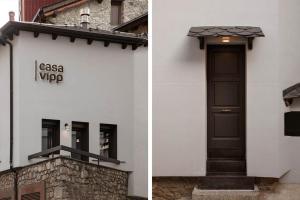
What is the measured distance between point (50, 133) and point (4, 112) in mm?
318

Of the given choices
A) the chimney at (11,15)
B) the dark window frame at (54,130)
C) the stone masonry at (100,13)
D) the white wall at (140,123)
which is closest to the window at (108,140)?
the white wall at (140,123)

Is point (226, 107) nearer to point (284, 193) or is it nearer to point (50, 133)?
point (284, 193)

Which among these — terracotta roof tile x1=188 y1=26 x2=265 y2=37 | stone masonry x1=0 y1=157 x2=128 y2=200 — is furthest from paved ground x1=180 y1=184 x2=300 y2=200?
terracotta roof tile x1=188 y1=26 x2=265 y2=37

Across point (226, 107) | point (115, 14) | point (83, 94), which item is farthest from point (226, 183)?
point (115, 14)

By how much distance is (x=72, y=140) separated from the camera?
3.81 meters

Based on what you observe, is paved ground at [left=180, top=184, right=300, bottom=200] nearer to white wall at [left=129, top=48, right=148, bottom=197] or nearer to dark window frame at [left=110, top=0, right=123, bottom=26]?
white wall at [left=129, top=48, right=148, bottom=197]

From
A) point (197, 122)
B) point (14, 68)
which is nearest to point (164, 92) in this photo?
point (197, 122)

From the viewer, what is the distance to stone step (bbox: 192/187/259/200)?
306 cm

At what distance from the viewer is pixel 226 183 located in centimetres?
315

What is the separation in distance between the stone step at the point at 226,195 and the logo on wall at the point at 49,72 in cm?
120

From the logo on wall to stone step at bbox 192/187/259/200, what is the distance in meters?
1.20

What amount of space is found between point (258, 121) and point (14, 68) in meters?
1.49

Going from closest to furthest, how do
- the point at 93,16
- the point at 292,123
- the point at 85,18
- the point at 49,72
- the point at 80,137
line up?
the point at 292,123 < the point at 80,137 < the point at 49,72 < the point at 93,16 < the point at 85,18

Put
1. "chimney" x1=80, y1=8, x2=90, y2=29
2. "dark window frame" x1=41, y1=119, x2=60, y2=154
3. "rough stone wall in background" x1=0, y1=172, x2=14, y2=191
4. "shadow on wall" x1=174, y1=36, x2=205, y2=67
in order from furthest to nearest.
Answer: "chimney" x1=80, y1=8, x2=90, y2=29
"rough stone wall in background" x1=0, y1=172, x2=14, y2=191
"dark window frame" x1=41, y1=119, x2=60, y2=154
"shadow on wall" x1=174, y1=36, x2=205, y2=67
